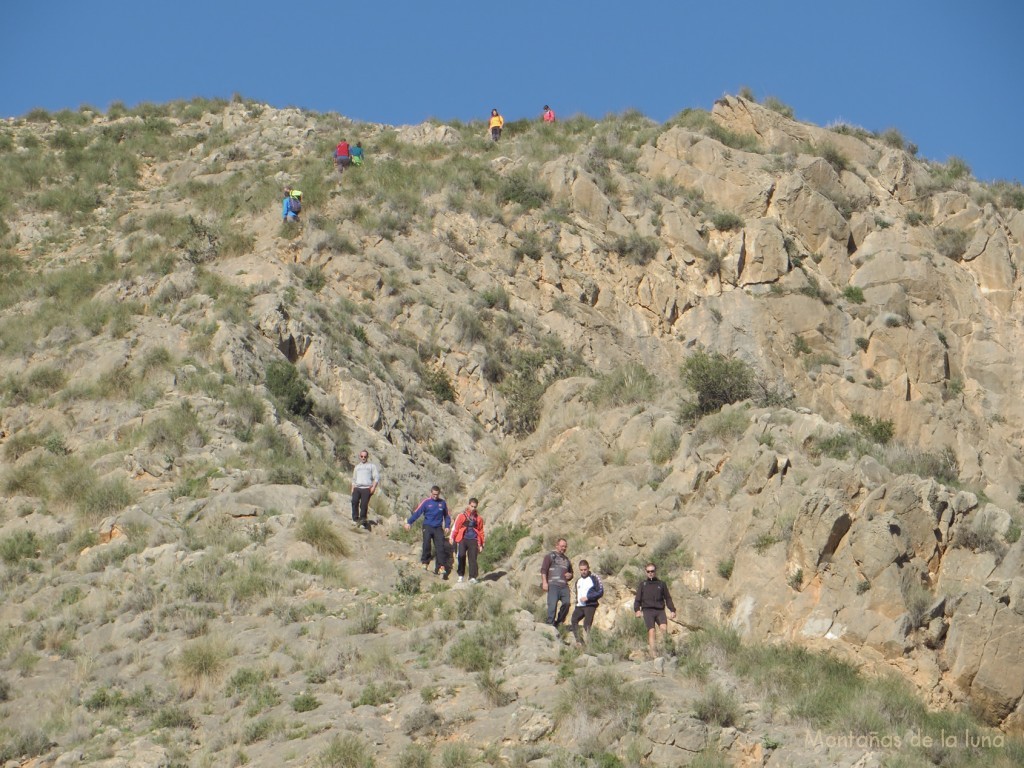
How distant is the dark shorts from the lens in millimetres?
15453

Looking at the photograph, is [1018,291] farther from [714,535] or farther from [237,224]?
[237,224]

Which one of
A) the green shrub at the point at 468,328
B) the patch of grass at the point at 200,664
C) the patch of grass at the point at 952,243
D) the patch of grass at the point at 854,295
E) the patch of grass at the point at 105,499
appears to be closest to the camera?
the patch of grass at the point at 200,664

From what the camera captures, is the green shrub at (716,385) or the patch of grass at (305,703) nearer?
the patch of grass at (305,703)

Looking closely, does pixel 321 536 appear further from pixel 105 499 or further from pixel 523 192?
pixel 523 192

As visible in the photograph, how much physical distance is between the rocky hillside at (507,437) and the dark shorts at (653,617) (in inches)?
16.5

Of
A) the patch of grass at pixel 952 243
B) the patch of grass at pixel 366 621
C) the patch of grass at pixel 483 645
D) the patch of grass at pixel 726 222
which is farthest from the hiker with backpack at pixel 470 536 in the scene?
the patch of grass at pixel 952 243

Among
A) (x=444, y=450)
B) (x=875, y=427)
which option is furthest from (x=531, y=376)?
(x=875, y=427)

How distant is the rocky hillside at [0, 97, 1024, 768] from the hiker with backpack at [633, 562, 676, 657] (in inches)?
16.2

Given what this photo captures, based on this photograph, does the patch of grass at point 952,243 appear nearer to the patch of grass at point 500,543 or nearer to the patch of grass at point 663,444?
the patch of grass at point 663,444

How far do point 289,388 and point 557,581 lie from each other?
10312 millimetres

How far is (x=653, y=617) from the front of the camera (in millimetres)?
15484

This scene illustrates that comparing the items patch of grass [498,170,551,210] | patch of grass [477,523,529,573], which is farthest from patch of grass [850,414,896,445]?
patch of grass [498,170,551,210]

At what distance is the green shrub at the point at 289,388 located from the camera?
2442 centimetres

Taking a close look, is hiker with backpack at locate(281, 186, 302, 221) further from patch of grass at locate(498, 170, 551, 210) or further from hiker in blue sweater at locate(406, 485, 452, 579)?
hiker in blue sweater at locate(406, 485, 452, 579)
